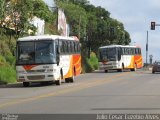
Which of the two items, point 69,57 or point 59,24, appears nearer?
point 69,57

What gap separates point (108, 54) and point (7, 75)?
24645mm

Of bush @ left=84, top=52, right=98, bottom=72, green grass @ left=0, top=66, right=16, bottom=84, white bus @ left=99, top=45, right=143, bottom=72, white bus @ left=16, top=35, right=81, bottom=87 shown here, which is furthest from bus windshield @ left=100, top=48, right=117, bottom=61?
white bus @ left=16, top=35, right=81, bottom=87

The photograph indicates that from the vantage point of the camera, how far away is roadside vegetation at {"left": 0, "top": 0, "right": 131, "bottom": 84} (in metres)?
41.5

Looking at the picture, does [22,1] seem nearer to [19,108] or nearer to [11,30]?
[11,30]

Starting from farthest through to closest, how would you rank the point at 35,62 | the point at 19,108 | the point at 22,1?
the point at 22,1, the point at 35,62, the point at 19,108

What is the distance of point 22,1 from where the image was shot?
42312 millimetres

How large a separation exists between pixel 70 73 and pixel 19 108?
17.6 m

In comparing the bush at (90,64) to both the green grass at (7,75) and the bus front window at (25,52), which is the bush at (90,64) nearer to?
the green grass at (7,75)

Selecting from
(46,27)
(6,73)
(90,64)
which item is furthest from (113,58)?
(6,73)

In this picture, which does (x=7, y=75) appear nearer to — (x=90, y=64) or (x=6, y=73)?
(x=6, y=73)

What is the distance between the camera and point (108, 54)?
61.6 meters

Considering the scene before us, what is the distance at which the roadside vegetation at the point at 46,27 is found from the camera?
136ft

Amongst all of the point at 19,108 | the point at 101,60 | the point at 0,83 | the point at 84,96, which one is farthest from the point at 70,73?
the point at 101,60

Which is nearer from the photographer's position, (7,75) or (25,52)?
(25,52)
